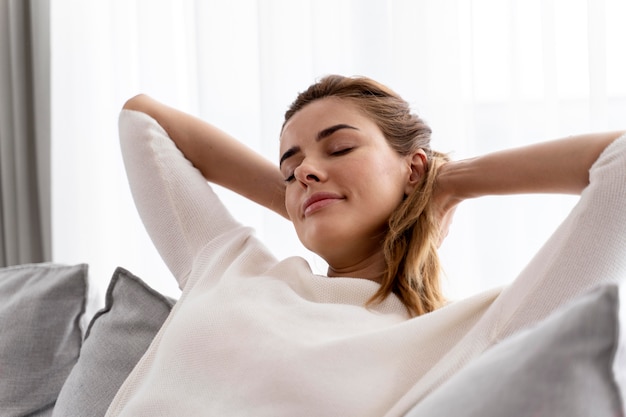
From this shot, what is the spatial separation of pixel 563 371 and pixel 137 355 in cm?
100

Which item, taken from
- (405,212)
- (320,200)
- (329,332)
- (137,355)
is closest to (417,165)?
(405,212)

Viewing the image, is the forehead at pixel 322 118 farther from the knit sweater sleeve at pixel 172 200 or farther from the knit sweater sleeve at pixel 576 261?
the knit sweater sleeve at pixel 576 261

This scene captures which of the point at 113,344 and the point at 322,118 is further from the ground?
the point at 322,118

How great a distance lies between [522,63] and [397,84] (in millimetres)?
352

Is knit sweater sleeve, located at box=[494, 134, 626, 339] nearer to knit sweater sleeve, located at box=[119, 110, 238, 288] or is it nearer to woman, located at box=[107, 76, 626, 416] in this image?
woman, located at box=[107, 76, 626, 416]

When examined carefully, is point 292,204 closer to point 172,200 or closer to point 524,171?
point 172,200

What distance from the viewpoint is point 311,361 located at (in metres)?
1.10

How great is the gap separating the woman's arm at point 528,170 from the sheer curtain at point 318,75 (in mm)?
571

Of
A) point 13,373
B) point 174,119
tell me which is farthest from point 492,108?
point 13,373

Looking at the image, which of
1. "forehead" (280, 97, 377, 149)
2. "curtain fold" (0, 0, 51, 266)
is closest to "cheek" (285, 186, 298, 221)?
"forehead" (280, 97, 377, 149)

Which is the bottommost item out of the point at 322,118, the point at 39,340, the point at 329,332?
the point at 39,340

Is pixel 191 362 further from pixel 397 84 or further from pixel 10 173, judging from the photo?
pixel 10 173

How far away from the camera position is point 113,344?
4.67 feet

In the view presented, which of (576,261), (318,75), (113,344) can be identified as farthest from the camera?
(318,75)
